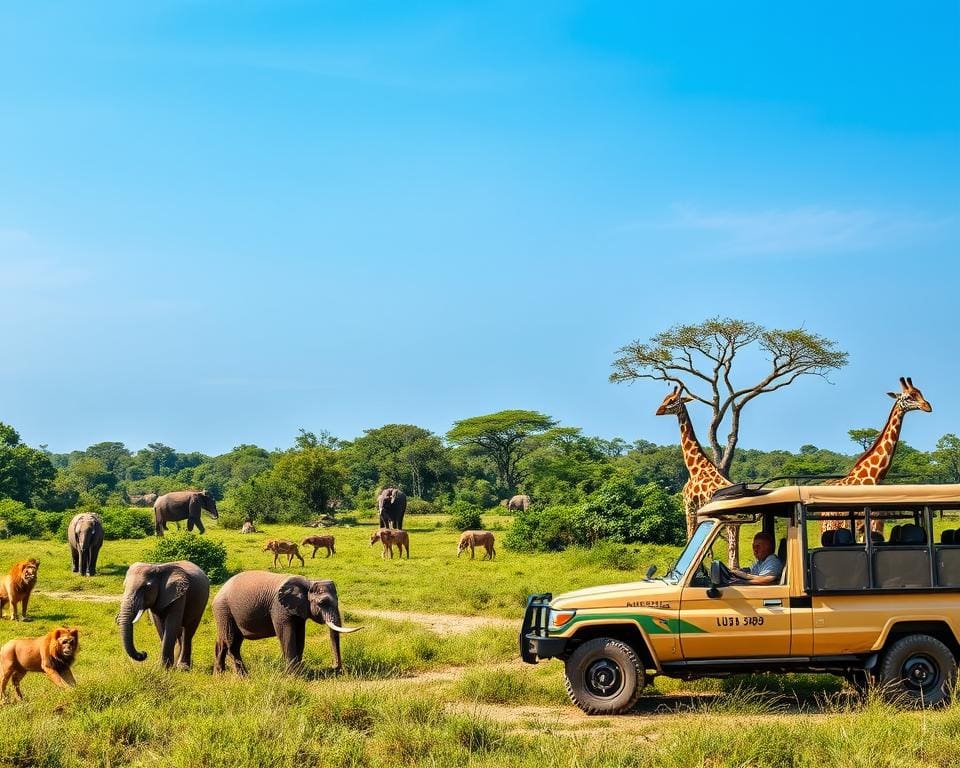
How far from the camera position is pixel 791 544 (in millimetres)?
11312

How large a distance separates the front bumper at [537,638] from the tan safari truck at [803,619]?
41 mm

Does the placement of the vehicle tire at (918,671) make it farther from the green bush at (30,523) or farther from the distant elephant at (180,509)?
the green bush at (30,523)

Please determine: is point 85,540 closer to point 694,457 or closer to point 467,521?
point 694,457

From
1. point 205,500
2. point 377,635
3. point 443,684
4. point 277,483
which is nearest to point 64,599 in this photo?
point 377,635

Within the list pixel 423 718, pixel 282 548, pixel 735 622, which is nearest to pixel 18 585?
pixel 423 718

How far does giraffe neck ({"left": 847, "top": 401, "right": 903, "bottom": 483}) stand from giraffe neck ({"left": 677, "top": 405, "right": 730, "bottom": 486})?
3.01m

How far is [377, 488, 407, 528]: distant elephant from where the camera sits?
4156 cm

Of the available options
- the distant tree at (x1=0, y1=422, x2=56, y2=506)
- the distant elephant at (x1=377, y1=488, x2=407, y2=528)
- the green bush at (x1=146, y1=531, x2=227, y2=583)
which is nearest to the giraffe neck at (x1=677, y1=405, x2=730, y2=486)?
the green bush at (x1=146, y1=531, x2=227, y2=583)

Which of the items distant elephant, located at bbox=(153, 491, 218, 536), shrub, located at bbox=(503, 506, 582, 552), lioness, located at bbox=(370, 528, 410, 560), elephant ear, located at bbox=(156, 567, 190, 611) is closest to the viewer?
elephant ear, located at bbox=(156, 567, 190, 611)

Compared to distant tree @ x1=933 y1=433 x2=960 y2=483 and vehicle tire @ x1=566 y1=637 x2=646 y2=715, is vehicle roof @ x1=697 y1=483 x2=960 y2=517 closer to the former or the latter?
vehicle tire @ x1=566 y1=637 x2=646 y2=715

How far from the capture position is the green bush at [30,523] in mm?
36844

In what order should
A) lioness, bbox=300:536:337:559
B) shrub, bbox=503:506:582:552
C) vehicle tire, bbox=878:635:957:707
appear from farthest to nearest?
shrub, bbox=503:506:582:552
lioness, bbox=300:536:337:559
vehicle tire, bbox=878:635:957:707

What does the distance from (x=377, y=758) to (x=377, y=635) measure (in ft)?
26.1

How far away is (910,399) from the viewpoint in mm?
23219
